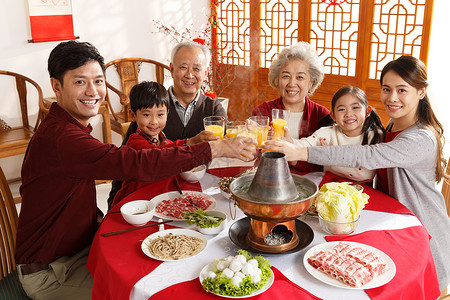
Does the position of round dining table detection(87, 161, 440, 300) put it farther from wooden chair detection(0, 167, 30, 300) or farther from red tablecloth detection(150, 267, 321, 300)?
wooden chair detection(0, 167, 30, 300)

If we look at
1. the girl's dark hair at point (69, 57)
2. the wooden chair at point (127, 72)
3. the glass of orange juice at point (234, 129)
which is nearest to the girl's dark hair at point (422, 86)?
the glass of orange juice at point (234, 129)

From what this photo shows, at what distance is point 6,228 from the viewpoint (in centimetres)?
196

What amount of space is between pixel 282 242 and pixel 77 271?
2.99 feet

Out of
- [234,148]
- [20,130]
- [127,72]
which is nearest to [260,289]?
[234,148]

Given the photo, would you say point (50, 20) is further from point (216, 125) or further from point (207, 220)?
point (207, 220)

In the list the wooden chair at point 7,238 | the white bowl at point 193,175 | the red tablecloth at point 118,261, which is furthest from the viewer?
the white bowl at point 193,175

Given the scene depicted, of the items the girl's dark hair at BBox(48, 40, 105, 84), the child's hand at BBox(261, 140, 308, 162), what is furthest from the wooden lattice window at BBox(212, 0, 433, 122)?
the girl's dark hair at BBox(48, 40, 105, 84)

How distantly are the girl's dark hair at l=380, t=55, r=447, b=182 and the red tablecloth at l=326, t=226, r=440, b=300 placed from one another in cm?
52

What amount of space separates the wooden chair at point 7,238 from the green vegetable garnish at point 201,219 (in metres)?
0.81

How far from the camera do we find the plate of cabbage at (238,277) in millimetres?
1240

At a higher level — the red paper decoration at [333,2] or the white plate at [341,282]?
the red paper decoration at [333,2]

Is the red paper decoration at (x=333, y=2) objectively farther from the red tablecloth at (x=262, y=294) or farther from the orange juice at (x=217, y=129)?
the red tablecloth at (x=262, y=294)

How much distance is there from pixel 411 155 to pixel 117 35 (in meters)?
3.74

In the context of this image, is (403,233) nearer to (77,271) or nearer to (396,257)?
(396,257)
